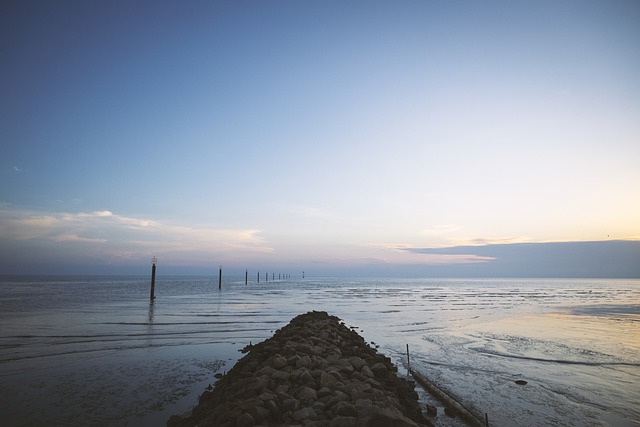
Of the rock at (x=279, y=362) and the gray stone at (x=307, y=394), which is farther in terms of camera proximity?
the rock at (x=279, y=362)

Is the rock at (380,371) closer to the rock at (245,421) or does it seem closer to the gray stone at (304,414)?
the gray stone at (304,414)

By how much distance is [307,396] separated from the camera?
603 cm

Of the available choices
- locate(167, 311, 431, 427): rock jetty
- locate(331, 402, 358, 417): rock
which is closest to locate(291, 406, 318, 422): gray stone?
locate(167, 311, 431, 427): rock jetty

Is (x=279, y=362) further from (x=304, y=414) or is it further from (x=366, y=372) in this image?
(x=304, y=414)

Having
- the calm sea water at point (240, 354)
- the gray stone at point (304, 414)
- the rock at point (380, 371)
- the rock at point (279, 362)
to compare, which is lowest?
the calm sea water at point (240, 354)

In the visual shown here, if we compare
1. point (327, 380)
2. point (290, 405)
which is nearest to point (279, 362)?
point (327, 380)

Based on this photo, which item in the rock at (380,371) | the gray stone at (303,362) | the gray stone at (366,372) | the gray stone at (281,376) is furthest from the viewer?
the rock at (380,371)

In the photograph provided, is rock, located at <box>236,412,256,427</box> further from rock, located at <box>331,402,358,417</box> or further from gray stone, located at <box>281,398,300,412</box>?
rock, located at <box>331,402,358,417</box>

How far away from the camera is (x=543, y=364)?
1127 centimetres

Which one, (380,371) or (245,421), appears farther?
(380,371)

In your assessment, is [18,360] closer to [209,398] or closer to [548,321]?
[209,398]

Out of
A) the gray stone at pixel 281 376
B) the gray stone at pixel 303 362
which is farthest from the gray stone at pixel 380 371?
the gray stone at pixel 281 376

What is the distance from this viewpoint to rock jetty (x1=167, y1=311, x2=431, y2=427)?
16.9 ft

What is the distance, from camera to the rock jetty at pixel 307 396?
5148mm
